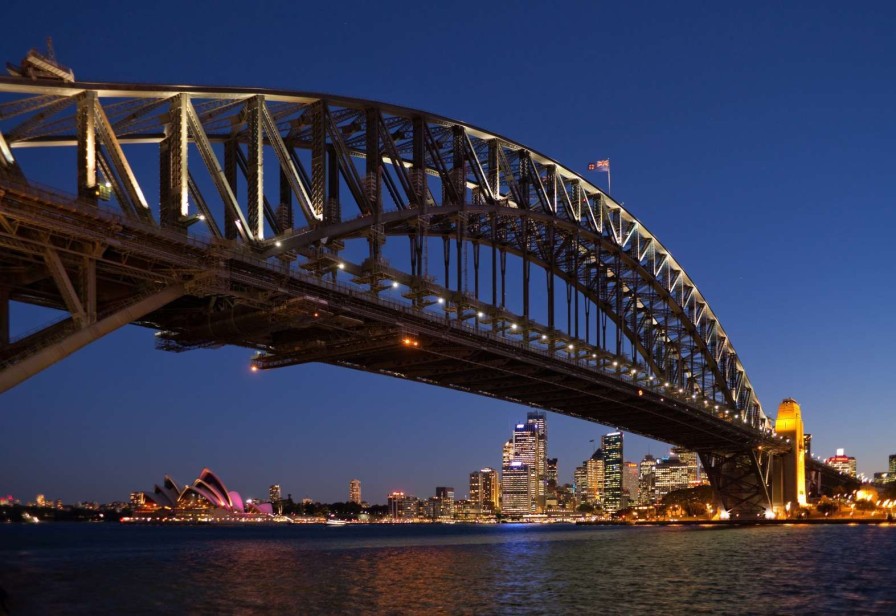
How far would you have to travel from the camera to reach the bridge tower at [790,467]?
120312mm

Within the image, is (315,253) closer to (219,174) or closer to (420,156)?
(219,174)

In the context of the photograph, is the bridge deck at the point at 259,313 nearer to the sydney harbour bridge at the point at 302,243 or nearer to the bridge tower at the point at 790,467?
the sydney harbour bridge at the point at 302,243

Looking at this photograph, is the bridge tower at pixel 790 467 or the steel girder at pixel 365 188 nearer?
the steel girder at pixel 365 188

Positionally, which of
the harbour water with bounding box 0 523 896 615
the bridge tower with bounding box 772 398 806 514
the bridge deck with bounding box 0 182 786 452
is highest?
the bridge deck with bounding box 0 182 786 452

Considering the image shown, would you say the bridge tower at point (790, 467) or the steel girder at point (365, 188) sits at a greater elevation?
the steel girder at point (365, 188)

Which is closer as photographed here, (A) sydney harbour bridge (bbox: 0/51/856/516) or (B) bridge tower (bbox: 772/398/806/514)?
(A) sydney harbour bridge (bbox: 0/51/856/516)

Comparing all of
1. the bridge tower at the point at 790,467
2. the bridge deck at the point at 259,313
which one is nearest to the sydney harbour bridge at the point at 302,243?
the bridge deck at the point at 259,313

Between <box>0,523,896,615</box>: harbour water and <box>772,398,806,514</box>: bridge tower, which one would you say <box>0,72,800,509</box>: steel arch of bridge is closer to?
<box>0,523,896,615</box>: harbour water

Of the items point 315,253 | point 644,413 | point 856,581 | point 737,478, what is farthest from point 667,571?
point 737,478

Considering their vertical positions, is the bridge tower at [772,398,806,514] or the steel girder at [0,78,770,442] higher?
the steel girder at [0,78,770,442]

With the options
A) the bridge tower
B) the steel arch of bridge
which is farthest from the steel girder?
the bridge tower

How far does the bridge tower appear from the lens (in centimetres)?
12031

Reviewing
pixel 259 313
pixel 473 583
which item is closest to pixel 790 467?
pixel 473 583

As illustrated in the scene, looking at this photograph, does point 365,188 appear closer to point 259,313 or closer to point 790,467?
point 259,313
